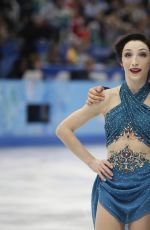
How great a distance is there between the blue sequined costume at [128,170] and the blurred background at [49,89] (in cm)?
201

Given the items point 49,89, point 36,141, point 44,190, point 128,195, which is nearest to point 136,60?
point 128,195

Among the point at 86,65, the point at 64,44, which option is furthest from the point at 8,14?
the point at 86,65

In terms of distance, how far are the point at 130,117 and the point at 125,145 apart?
15cm

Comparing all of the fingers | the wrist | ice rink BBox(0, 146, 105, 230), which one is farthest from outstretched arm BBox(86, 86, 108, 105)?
ice rink BBox(0, 146, 105, 230)

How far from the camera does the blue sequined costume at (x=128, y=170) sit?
3.42 meters

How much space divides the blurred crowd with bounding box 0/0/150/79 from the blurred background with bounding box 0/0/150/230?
2 cm

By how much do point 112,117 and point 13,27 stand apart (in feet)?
33.9

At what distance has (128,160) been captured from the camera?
346 cm

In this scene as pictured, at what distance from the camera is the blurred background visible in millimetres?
6582

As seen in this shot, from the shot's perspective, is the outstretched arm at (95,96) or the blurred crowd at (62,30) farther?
the blurred crowd at (62,30)

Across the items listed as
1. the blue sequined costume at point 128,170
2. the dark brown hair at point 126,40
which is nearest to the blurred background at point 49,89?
the blue sequined costume at point 128,170

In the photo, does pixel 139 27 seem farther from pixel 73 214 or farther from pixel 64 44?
pixel 73 214

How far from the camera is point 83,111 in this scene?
3.60 m

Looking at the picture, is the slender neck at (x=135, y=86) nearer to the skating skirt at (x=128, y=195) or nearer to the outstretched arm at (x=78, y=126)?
the outstretched arm at (x=78, y=126)
